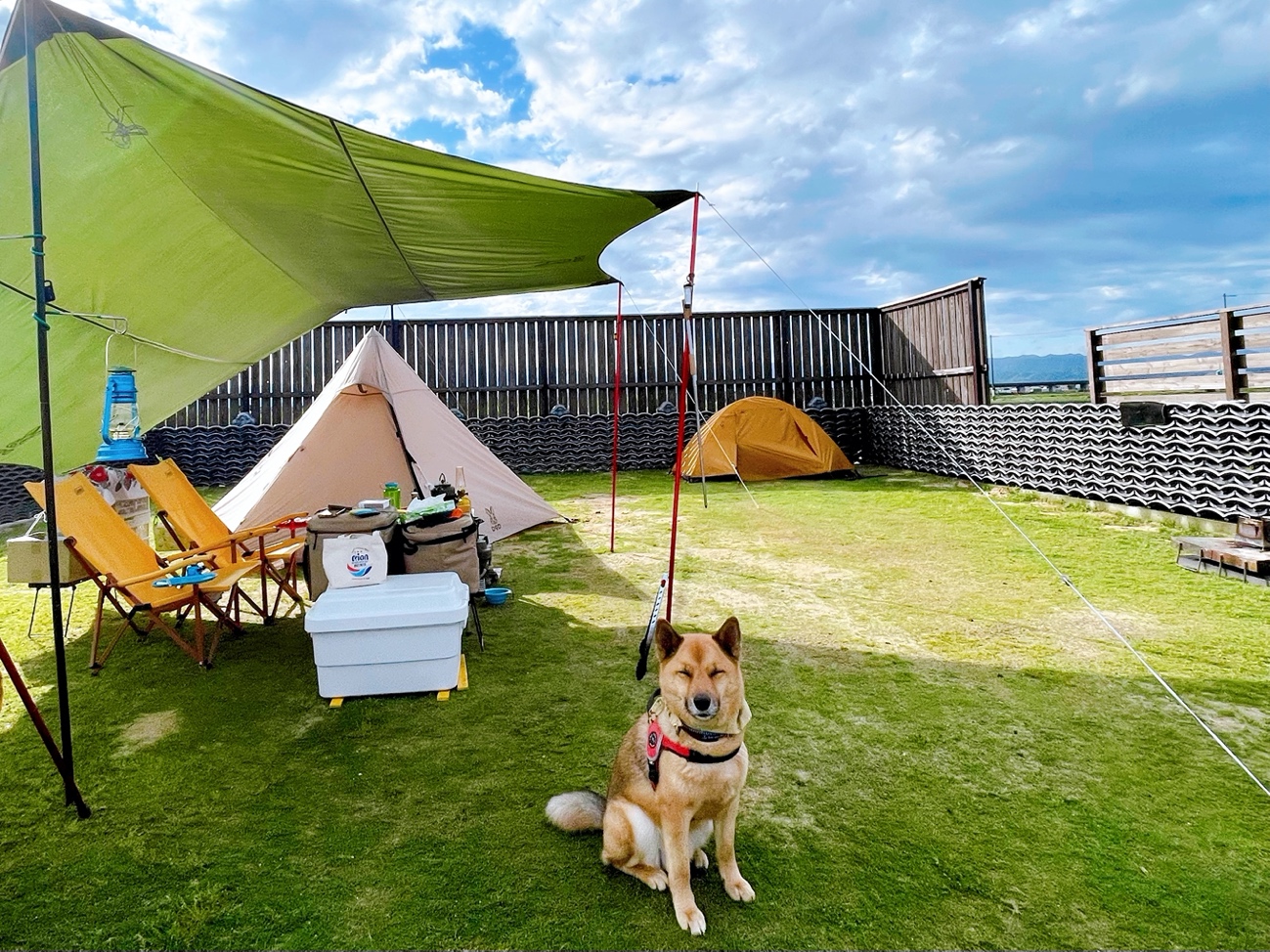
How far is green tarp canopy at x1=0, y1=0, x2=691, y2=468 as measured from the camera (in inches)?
88.0

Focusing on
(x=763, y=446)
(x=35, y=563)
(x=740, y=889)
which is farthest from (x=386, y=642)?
(x=763, y=446)

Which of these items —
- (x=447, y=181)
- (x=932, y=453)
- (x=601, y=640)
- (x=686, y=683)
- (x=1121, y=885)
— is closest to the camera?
(x=686, y=683)

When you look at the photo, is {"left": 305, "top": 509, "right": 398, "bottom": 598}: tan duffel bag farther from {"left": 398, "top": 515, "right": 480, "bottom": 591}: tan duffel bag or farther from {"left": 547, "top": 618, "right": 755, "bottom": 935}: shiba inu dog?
{"left": 547, "top": 618, "right": 755, "bottom": 935}: shiba inu dog

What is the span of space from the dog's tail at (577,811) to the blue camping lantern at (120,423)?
2.49m

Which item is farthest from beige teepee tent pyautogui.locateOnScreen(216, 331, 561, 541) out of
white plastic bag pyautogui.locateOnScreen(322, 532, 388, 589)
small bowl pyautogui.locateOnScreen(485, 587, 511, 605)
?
white plastic bag pyautogui.locateOnScreen(322, 532, 388, 589)

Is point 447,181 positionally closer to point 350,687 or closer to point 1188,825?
point 350,687

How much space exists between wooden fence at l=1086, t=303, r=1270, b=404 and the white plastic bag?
19.2 feet

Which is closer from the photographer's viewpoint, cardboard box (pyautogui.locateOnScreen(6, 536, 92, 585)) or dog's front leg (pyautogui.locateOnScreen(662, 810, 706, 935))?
dog's front leg (pyautogui.locateOnScreen(662, 810, 706, 935))

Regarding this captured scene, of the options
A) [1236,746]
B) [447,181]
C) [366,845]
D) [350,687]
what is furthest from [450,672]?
[1236,746]

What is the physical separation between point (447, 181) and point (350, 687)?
2053 mm

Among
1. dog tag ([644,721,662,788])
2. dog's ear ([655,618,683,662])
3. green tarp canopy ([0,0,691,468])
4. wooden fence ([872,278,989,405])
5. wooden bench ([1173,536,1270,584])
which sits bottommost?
dog tag ([644,721,662,788])

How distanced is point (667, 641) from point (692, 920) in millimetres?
589

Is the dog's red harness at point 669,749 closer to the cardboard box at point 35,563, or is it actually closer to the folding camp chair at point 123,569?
the folding camp chair at point 123,569

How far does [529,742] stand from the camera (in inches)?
95.6
